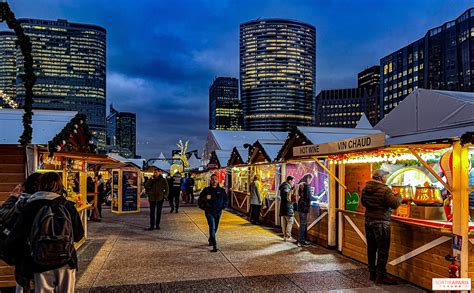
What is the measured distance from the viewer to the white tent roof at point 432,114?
8.12 meters

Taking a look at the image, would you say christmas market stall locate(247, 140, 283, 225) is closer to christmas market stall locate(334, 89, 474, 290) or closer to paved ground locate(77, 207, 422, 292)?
paved ground locate(77, 207, 422, 292)

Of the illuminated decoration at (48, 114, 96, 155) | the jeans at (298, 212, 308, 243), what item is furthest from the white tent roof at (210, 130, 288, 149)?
the jeans at (298, 212, 308, 243)

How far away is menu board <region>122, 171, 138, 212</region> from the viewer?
1691 centimetres

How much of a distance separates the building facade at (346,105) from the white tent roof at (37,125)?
16683 centimetres

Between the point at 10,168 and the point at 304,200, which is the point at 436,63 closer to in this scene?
the point at 304,200

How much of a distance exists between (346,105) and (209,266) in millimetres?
173858

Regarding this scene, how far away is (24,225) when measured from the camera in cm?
356

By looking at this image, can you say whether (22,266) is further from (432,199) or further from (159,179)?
(159,179)

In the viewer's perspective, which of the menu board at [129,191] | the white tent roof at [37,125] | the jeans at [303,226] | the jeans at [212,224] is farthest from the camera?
the menu board at [129,191]

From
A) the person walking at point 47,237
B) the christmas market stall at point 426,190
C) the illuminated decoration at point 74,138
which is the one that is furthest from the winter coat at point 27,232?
the christmas market stall at point 426,190

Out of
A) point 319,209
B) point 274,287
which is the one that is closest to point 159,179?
point 319,209

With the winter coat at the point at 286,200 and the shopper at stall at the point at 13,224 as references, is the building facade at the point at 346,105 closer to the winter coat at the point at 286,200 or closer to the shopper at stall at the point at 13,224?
the winter coat at the point at 286,200

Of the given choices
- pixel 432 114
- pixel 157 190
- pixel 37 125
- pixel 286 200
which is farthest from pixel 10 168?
pixel 432 114

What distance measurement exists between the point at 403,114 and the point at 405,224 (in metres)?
5.10
